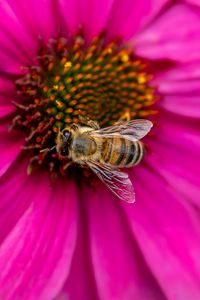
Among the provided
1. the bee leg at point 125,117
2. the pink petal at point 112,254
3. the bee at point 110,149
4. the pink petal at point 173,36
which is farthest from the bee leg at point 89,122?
the pink petal at point 173,36

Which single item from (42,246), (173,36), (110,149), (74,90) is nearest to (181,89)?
(173,36)

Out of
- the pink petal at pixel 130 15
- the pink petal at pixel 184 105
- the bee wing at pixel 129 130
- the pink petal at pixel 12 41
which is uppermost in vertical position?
the pink petal at pixel 12 41

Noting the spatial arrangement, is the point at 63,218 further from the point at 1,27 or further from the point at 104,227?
the point at 1,27

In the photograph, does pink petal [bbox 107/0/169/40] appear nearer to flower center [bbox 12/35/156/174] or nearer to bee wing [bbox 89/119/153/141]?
flower center [bbox 12/35/156/174]

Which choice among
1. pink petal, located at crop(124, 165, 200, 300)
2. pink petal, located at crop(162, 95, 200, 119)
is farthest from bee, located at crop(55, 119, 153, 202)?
pink petal, located at crop(162, 95, 200, 119)

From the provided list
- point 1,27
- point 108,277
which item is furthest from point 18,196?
point 1,27

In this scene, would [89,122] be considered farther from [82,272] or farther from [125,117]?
[82,272]

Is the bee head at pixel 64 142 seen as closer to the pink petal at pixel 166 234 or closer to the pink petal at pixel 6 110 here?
the pink petal at pixel 6 110
